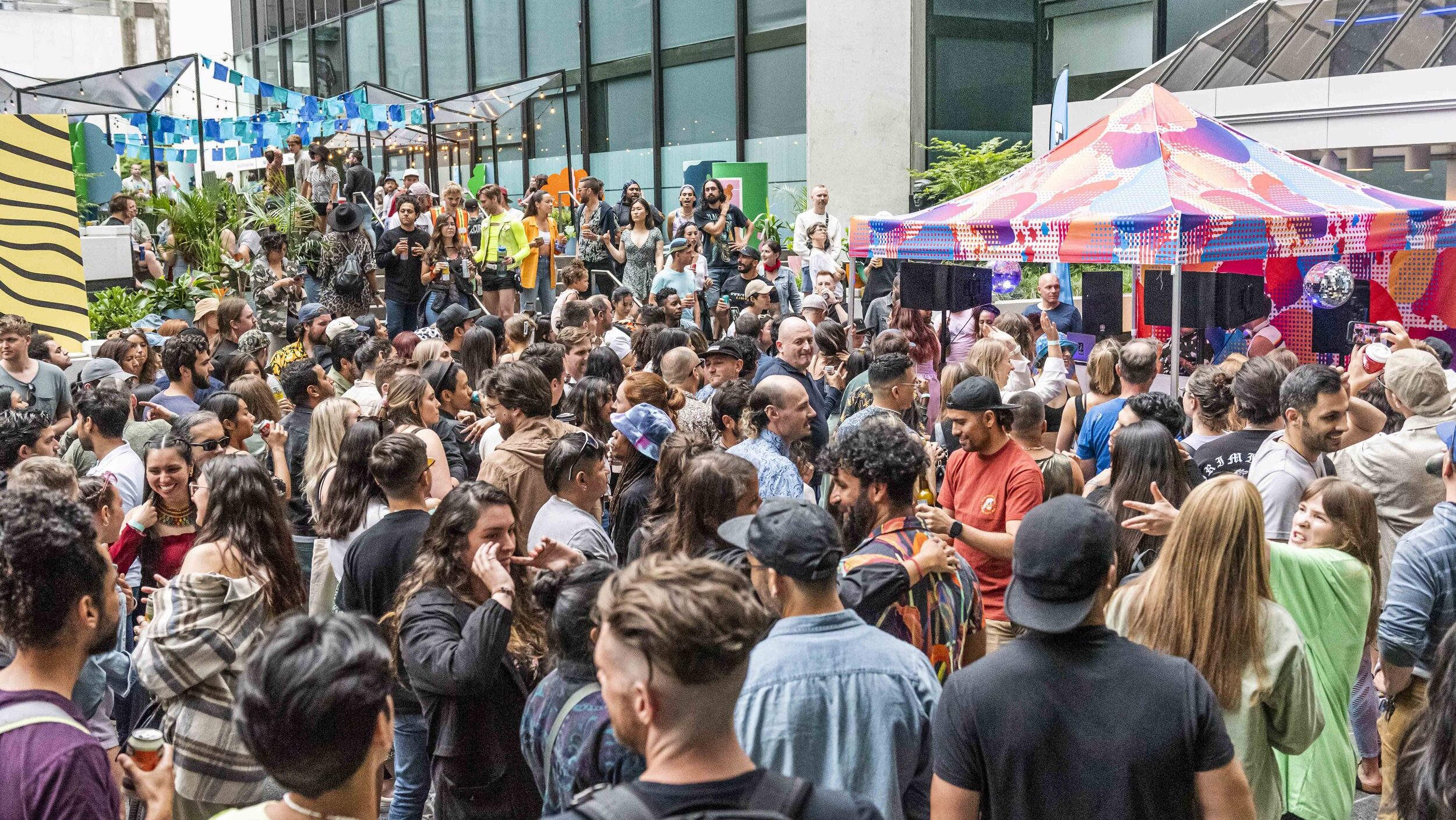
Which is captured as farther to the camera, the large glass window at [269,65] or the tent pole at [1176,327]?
the large glass window at [269,65]

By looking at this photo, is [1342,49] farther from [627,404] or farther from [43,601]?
[43,601]

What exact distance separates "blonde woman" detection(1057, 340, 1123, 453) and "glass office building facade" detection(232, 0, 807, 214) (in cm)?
1200

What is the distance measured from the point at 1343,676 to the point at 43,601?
3.73 m

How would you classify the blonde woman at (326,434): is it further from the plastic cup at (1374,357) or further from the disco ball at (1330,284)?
the disco ball at (1330,284)

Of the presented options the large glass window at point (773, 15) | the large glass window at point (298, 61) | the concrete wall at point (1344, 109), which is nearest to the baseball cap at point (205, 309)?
the concrete wall at point (1344, 109)

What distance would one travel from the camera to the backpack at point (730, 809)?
1.96 metres

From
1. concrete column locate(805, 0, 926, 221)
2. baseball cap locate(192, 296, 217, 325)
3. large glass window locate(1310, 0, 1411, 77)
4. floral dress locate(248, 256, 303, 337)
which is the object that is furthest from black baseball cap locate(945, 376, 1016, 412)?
concrete column locate(805, 0, 926, 221)

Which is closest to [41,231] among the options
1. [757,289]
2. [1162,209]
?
[757,289]

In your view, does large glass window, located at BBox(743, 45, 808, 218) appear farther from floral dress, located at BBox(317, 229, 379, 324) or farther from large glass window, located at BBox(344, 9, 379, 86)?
large glass window, located at BBox(344, 9, 379, 86)

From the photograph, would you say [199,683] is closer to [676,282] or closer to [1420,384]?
[1420,384]

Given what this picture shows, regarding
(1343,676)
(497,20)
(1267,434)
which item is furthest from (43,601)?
(497,20)

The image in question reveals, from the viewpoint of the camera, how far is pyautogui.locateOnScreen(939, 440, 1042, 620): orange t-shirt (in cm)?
515

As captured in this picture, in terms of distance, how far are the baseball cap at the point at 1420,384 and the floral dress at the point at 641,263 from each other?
369 inches

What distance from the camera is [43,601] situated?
2846mm
